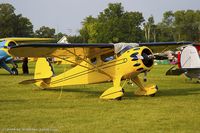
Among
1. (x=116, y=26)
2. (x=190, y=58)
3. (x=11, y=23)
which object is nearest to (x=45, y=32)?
(x=11, y=23)

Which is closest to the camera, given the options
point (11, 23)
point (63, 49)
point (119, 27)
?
point (63, 49)

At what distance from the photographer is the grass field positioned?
8578 millimetres

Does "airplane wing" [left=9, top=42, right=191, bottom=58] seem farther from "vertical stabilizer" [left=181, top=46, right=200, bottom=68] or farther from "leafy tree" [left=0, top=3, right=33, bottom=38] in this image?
"leafy tree" [left=0, top=3, right=33, bottom=38]

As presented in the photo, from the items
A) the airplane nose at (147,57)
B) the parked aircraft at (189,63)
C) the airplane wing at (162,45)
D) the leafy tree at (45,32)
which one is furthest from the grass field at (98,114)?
the leafy tree at (45,32)

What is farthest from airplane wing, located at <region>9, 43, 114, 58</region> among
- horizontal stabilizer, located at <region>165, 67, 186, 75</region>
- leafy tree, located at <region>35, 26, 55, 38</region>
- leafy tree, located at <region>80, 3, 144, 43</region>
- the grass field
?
leafy tree, located at <region>35, 26, 55, 38</region>

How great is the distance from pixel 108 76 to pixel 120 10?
327ft

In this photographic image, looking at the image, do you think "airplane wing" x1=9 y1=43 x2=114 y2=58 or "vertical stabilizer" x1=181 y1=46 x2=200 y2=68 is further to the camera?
"vertical stabilizer" x1=181 y1=46 x2=200 y2=68

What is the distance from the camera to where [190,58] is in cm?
1838

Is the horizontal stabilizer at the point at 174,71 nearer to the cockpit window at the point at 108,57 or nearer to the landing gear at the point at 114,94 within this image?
the cockpit window at the point at 108,57

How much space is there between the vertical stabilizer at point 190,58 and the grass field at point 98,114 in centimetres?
353

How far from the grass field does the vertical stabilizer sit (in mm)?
3532

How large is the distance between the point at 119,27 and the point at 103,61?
9102 cm

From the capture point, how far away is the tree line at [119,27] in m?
105

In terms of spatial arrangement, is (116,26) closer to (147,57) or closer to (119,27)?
(119,27)
